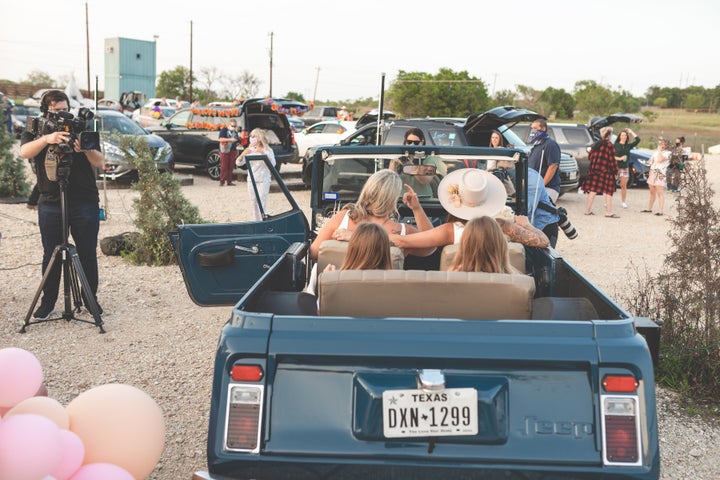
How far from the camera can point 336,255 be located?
4.30m

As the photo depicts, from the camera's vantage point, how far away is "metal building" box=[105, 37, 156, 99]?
72125 mm

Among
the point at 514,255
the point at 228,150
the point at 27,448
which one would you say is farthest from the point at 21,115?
the point at 27,448

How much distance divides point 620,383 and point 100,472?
208 centimetres

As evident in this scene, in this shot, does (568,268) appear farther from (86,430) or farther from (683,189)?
(86,430)

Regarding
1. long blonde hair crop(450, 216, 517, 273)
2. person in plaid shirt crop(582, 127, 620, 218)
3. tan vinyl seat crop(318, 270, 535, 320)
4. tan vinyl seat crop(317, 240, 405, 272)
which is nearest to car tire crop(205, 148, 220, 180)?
person in plaid shirt crop(582, 127, 620, 218)

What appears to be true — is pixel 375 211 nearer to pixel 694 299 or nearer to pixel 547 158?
pixel 694 299

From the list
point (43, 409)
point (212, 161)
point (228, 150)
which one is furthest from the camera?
point (212, 161)

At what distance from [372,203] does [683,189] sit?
8.66 ft

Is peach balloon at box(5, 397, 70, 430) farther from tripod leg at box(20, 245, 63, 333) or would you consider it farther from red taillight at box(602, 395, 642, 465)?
tripod leg at box(20, 245, 63, 333)

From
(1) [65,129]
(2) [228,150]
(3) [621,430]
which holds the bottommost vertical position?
(2) [228,150]

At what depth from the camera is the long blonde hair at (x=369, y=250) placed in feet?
12.0

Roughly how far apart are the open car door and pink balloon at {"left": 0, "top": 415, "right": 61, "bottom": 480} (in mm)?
2953

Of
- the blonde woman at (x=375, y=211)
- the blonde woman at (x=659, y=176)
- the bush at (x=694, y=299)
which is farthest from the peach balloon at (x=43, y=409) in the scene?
the blonde woman at (x=659, y=176)

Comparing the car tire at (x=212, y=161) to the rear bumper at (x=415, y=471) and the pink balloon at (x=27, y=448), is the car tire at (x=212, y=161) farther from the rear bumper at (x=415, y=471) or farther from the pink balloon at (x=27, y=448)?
the rear bumper at (x=415, y=471)
